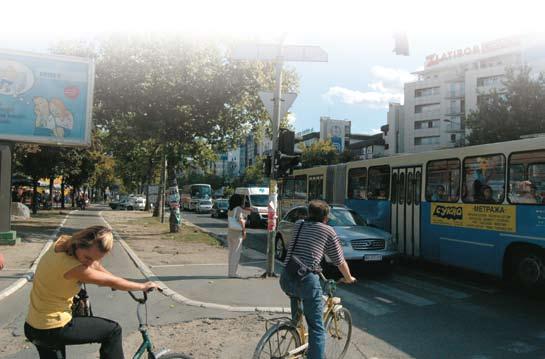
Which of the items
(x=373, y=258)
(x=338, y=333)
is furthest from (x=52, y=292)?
(x=373, y=258)

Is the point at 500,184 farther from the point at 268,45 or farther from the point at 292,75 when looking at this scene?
the point at 292,75

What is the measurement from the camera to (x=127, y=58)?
17281mm

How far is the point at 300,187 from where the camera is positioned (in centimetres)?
2039

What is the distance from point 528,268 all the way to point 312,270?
6155 mm

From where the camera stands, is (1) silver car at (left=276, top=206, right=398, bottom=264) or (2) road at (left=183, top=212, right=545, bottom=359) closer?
(2) road at (left=183, top=212, right=545, bottom=359)

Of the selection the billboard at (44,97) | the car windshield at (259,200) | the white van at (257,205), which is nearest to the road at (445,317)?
the billboard at (44,97)

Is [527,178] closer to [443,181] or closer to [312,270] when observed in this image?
[443,181]

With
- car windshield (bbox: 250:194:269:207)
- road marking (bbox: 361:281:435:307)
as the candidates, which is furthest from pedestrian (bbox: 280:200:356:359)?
car windshield (bbox: 250:194:269:207)

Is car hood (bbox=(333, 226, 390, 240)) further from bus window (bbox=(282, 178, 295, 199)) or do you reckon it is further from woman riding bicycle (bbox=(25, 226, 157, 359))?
bus window (bbox=(282, 178, 295, 199))

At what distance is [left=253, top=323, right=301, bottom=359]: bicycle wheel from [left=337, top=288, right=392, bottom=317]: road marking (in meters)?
3.19

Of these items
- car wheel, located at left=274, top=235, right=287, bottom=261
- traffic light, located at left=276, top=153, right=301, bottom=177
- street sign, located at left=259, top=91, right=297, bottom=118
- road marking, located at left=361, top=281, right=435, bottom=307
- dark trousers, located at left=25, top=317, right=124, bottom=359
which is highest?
street sign, located at left=259, top=91, right=297, bottom=118

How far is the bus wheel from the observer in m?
8.43

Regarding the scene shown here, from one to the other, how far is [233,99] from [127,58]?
13.4ft

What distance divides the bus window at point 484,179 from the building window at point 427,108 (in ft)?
201
